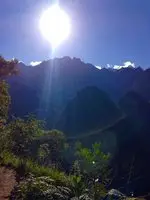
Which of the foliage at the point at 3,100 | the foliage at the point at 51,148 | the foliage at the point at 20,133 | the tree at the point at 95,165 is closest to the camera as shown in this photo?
the tree at the point at 95,165

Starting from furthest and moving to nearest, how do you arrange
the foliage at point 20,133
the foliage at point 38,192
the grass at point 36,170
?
1. the foliage at point 20,133
2. the grass at point 36,170
3. the foliage at point 38,192

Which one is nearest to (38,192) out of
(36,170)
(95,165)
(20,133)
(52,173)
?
(52,173)

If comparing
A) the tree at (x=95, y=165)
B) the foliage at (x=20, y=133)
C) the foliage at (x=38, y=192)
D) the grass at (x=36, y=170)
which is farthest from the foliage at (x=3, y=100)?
the foliage at (x=20, y=133)

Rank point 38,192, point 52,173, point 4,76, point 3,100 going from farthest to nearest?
1. point 3,100
2. point 4,76
3. point 52,173
4. point 38,192

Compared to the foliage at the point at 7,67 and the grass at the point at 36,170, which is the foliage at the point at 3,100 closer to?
the foliage at the point at 7,67

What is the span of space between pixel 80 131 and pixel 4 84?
221ft

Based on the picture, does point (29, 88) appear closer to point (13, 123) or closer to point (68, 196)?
point (13, 123)

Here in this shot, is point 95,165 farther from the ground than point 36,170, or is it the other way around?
point 95,165

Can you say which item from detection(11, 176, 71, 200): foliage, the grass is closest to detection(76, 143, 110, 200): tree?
the grass

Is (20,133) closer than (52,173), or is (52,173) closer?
(52,173)

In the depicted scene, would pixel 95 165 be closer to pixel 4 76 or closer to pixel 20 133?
pixel 4 76

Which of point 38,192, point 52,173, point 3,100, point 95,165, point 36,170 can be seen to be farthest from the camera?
point 3,100

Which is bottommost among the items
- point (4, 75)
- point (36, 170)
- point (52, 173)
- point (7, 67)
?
point (52, 173)

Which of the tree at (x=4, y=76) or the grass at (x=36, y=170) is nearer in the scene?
the grass at (x=36, y=170)
